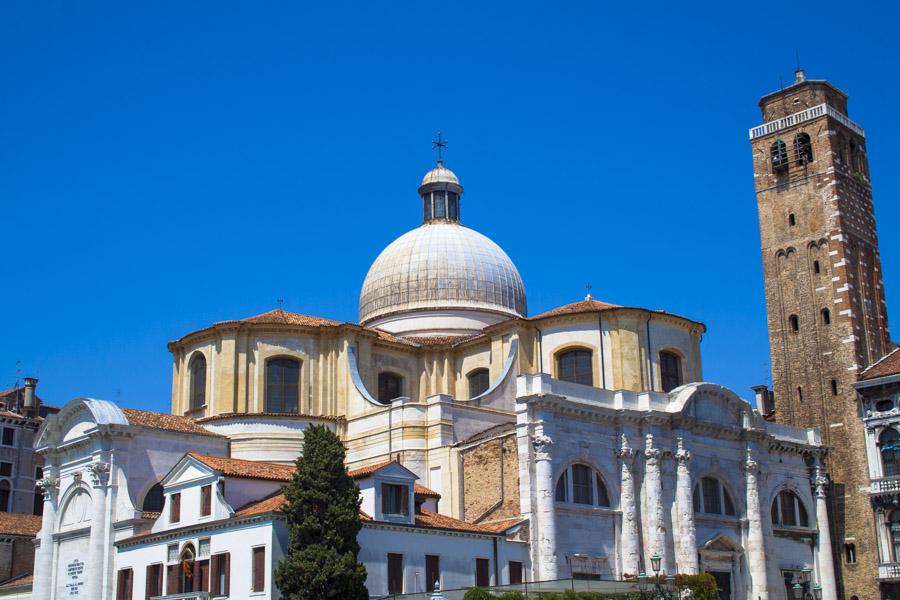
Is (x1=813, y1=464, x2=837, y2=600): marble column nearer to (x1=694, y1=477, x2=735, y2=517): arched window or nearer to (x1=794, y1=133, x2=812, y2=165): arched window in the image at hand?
(x1=694, y1=477, x2=735, y2=517): arched window

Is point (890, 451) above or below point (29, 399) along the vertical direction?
below

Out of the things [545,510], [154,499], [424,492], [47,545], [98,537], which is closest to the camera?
[545,510]

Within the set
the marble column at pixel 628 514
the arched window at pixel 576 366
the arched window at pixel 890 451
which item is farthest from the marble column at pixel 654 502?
the arched window at pixel 890 451

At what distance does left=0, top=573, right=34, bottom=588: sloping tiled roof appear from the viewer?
144ft

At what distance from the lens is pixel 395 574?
102 feet

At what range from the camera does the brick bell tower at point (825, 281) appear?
4800 centimetres

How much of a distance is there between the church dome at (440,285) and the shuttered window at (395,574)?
1942 centimetres

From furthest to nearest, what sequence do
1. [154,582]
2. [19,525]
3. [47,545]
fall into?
[19,525]
[47,545]
[154,582]

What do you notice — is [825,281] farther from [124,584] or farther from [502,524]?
[124,584]

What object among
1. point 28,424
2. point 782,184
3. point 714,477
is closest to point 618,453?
point 714,477

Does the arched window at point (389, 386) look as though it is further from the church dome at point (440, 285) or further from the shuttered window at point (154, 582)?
the shuttered window at point (154, 582)

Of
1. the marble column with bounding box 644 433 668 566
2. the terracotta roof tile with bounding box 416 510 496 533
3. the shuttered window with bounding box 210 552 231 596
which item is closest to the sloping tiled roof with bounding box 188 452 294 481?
the shuttered window with bounding box 210 552 231 596

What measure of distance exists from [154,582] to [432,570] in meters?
8.42

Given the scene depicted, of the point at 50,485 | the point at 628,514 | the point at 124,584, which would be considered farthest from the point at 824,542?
the point at 50,485
